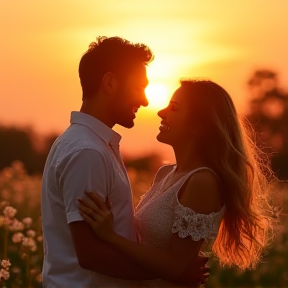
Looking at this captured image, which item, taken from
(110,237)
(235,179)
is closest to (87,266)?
(110,237)

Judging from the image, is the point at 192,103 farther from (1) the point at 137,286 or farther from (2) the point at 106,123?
(1) the point at 137,286

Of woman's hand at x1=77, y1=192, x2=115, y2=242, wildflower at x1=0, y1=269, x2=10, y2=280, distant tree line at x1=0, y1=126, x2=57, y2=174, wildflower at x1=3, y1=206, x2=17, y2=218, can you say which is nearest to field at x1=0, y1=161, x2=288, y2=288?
wildflower at x1=3, y1=206, x2=17, y2=218

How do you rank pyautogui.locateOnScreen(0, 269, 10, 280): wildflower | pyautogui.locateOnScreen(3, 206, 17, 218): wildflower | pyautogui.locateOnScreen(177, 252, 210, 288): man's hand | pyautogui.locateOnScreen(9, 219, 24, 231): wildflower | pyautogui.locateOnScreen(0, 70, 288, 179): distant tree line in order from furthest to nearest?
pyautogui.locateOnScreen(0, 70, 288, 179): distant tree line
pyautogui.locateOnScreen(9, 219, 24, 231): wildflower
pyautogui.locateOnScreen(3, 206, 17, 218): wildflower
pyautogui.locateOnScreen(0, 269, 10, 280): wildflower
pyautogui.locateOnScreen(177, 252, 210, 288): man's hand

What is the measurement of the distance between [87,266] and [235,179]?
0.98 metres

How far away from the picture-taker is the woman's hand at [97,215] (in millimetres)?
4965

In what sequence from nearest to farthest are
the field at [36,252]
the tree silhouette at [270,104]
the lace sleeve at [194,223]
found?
the lace sleeve at [194,223] → the field at [36,252] → the tree silhouette at [270,104]

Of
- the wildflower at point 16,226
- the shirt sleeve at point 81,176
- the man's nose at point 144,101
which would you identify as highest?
the man's nose at point 144,101

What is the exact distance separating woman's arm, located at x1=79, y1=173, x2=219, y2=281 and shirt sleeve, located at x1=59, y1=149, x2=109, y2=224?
0.05 meters

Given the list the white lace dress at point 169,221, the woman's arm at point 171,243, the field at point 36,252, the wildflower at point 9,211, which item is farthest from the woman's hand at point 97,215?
the field at point 36,252

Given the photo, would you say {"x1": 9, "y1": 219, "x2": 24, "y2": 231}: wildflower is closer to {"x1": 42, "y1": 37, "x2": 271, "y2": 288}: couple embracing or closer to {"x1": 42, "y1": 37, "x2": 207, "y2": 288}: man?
{"x1": 42, "y1": 37, "x2": 271, "y2": 288}: couple embracing

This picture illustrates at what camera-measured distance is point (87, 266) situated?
16.6 ft

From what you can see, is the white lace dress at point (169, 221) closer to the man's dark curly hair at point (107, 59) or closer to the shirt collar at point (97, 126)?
the shirt collar at point (97, 126)

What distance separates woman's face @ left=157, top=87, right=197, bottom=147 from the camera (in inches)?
217

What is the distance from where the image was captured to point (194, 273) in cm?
532
